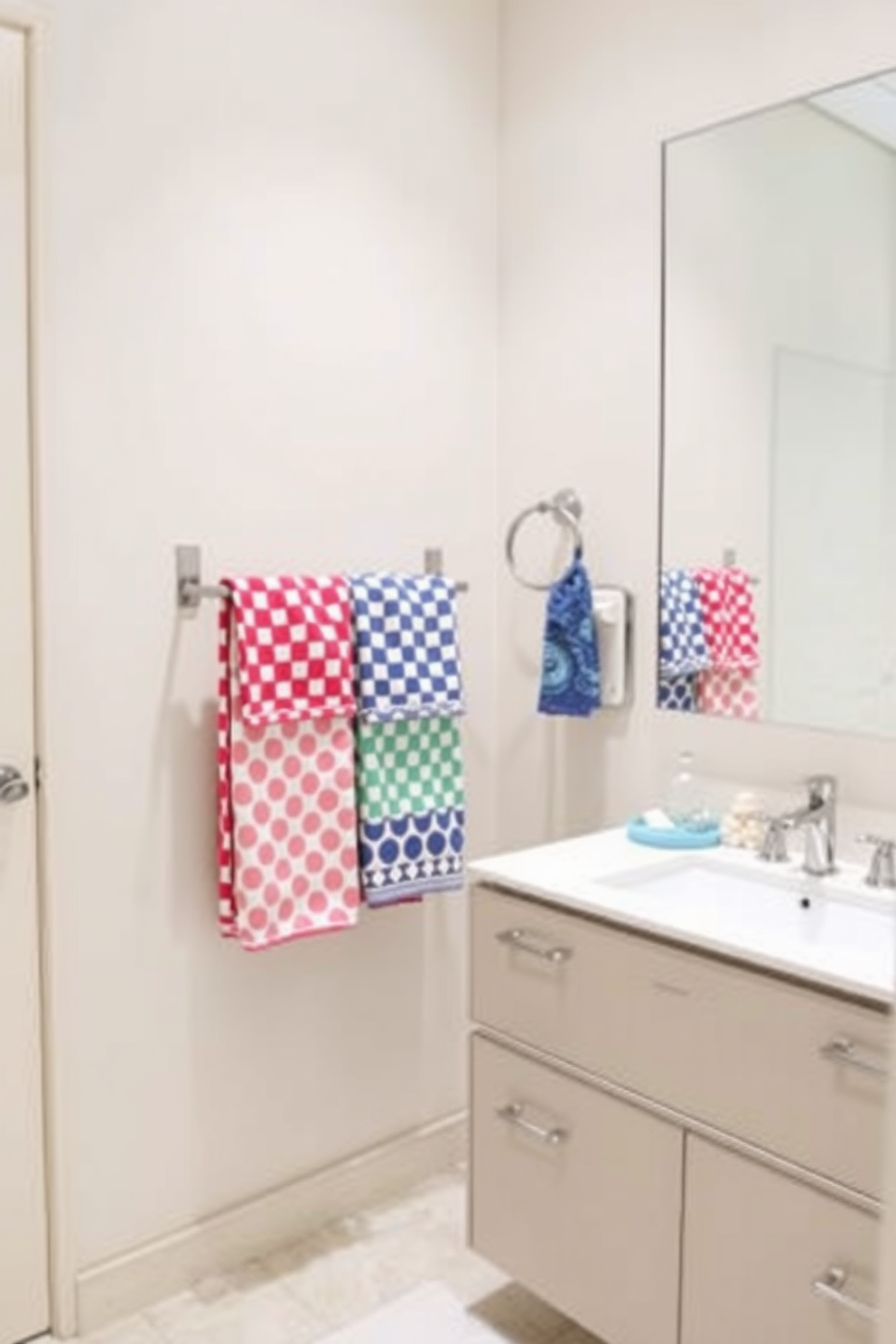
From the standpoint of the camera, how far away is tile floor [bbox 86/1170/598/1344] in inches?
79.0

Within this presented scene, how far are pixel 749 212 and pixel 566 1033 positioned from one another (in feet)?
4.67

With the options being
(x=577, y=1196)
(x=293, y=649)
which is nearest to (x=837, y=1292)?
(x=577, y=1196)

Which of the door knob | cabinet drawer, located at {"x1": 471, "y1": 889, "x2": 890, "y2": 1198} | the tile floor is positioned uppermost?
the door knob

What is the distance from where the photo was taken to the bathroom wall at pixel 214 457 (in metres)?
1.91

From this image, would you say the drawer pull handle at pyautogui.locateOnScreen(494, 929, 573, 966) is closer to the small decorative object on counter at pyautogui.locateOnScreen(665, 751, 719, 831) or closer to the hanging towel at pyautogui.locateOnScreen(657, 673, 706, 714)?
the small decorative object on counter at pyautogui.locateOnScreen(665, 751, 719, 831)

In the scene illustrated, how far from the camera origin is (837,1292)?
4.75 feet

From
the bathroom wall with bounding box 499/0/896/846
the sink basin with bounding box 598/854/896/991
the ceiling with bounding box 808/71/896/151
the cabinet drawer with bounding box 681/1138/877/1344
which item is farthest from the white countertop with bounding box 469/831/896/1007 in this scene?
the ceiling with bounding box 808/71/896/151

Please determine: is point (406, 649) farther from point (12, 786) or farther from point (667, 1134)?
point (667, 1134)

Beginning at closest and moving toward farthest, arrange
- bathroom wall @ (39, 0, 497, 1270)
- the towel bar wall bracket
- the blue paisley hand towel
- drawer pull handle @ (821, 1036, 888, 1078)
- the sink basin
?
drawer pull handle @ (821, 1036, 888, 1078), the sink basin, bathroom wall @ (39, 0, 497, 1270), the towel bar wall bracket, the blue paisley hand towel

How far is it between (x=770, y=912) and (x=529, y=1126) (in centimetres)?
52

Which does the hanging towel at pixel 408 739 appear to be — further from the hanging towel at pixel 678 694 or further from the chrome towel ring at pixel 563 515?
the hanging towel at pixel 678 694

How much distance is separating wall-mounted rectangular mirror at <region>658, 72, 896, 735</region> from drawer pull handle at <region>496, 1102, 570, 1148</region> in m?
0.77

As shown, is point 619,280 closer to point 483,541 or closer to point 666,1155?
point 483,541

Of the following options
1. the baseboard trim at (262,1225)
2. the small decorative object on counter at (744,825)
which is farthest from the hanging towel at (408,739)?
the baseboard trim at (262,1225)
